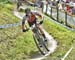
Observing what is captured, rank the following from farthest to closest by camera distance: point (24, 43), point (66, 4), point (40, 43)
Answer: point (66, 4) → point (24, 43) → point (40, 43)

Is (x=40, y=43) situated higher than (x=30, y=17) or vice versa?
(x=30, y=17)

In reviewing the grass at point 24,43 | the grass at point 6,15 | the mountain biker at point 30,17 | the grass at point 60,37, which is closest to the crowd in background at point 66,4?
the grass at point 60,37

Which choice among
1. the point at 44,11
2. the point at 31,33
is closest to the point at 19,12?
the point at 44,11

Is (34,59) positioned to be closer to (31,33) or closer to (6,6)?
(31,33)

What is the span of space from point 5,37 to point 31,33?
55.3 inches

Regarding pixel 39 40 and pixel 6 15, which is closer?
pixel 39 40

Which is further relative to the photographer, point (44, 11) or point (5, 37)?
point (44, 11)

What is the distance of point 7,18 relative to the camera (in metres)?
19.0

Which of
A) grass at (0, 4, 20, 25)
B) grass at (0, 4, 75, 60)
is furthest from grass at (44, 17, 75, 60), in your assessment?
grass at (0, 4, 20, 25)

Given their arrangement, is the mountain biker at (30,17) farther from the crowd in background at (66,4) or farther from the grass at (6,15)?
the crowd in background at (66,4)

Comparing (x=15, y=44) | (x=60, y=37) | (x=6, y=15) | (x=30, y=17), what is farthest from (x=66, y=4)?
(x=15, y=44)

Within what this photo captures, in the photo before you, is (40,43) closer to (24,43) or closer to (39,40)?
(39,40)

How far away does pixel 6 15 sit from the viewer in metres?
19.5

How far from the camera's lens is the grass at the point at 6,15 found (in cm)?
1864
